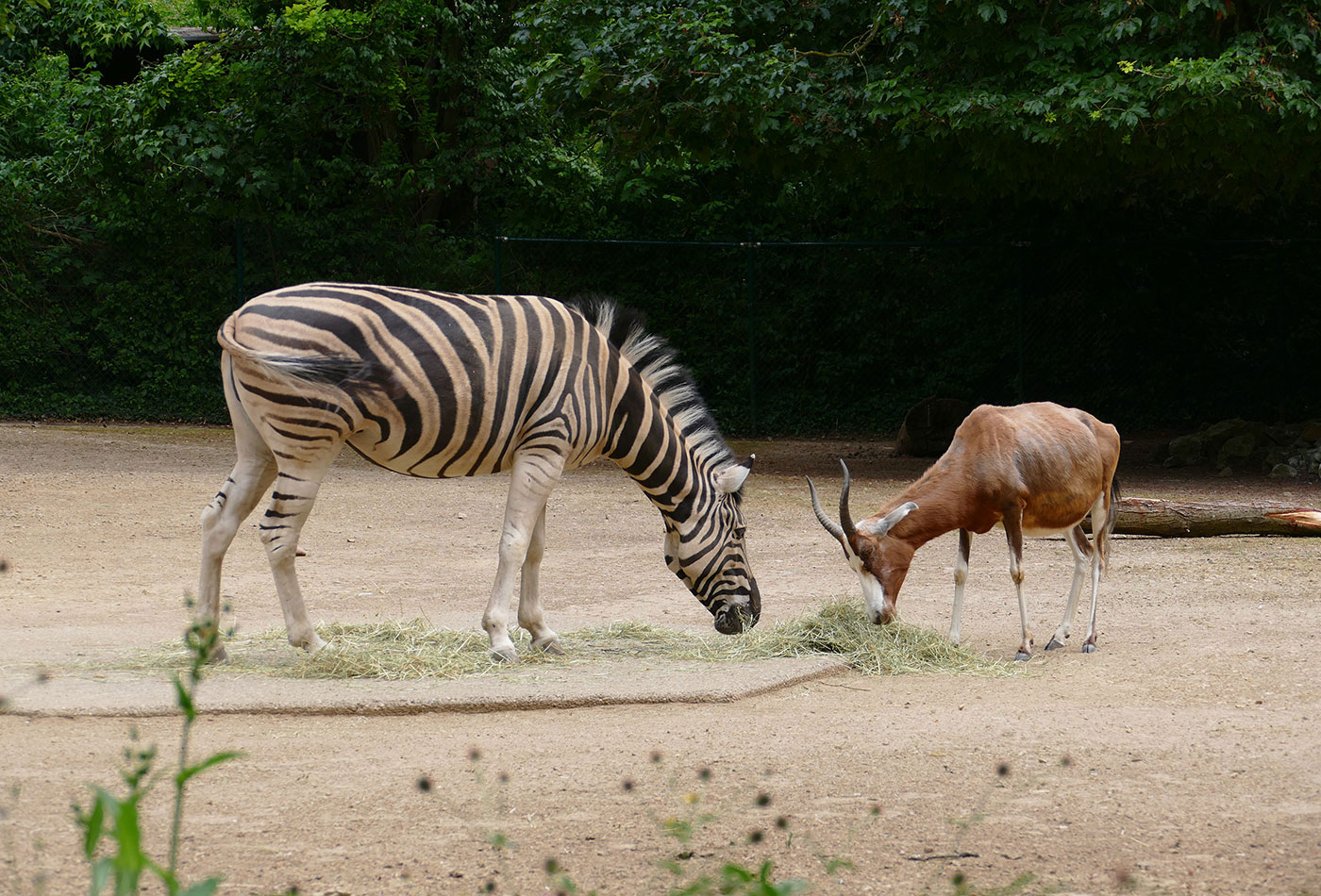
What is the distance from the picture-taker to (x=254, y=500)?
6.23m

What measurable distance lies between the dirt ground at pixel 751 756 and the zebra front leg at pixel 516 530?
2.04ft

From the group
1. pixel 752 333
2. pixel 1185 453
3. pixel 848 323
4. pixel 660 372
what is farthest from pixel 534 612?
pixel 848 323

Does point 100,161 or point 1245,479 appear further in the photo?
point 100,161

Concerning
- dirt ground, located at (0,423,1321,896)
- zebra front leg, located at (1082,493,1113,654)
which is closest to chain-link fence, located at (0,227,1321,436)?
dirt ground, located at (0,423,1321,896)

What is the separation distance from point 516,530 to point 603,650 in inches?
31.4

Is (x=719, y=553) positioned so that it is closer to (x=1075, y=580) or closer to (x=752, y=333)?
(x=1075, y=580)

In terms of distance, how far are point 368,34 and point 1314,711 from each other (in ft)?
45.3

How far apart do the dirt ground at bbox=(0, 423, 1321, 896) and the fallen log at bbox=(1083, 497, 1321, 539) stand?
473mm

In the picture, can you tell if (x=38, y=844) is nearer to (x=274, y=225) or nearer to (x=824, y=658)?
(x=824, y=658)

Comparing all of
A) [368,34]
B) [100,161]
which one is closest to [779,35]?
[368,34]

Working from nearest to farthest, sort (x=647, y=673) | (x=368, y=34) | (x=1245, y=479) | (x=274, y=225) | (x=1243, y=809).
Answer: (x=1243, y=809) → (x=647, y=673) → (x=1245, y=479) → (x=368, y=34) → (x=274, y=225)

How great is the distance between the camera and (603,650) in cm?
653

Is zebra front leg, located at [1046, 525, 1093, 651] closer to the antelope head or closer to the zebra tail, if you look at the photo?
the antelope head

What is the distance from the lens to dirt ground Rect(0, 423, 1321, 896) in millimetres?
3580
